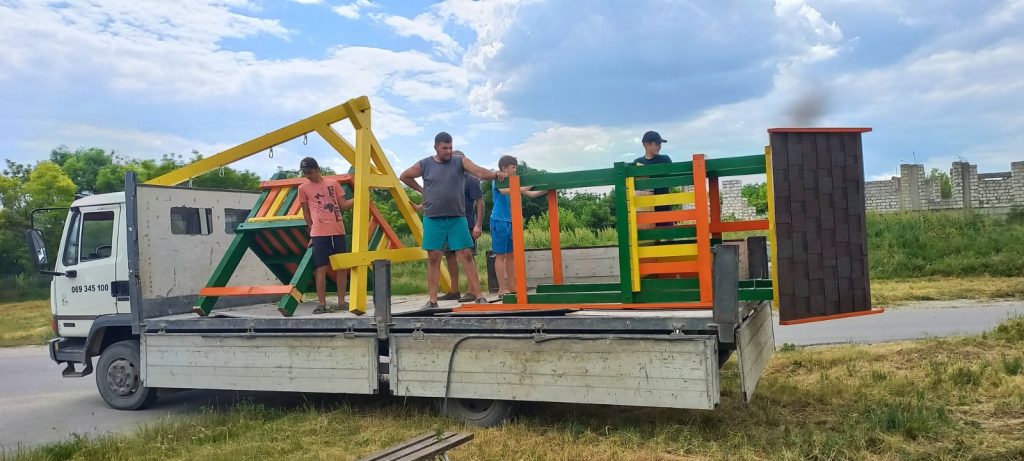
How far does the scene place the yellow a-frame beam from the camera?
236 inches

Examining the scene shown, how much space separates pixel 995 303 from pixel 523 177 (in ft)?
35.1

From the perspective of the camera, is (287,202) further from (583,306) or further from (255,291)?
(583,306)

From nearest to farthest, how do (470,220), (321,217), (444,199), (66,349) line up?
(444,199) < (321,217) < (66,349) < (470,220)

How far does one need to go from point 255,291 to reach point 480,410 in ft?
7.98

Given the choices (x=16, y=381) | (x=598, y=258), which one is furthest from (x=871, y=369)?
(x=16, y=381)

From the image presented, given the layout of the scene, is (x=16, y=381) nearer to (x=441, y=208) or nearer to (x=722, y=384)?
(x=441, y=208)

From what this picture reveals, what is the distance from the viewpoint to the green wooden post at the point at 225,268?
646 cm

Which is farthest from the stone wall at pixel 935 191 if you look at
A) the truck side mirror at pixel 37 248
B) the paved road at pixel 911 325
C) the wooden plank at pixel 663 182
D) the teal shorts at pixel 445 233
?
the truck side mirror at pixel 37 248

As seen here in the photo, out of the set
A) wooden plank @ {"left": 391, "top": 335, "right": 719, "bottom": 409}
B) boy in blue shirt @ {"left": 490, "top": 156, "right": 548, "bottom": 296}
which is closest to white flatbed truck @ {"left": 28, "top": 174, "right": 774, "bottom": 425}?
wooden plank @ {"left": 391, "top": 335, "right": 719, "bottom": 409}

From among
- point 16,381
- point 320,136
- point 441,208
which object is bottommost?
point 16,381

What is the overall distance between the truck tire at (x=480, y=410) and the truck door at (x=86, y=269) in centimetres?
362

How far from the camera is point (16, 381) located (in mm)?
8750

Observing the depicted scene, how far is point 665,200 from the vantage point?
496 cm

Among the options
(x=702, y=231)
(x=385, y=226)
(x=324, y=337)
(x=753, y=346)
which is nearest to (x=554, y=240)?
(x=702, y=231)
